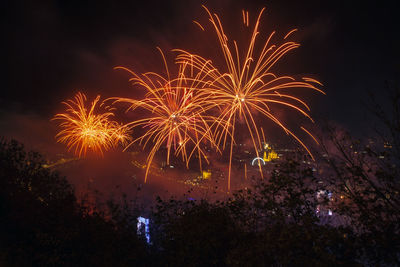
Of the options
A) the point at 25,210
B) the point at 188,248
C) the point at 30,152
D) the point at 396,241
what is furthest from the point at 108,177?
the point at 396,241

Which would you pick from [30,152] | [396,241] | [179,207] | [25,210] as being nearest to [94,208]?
[25,210]

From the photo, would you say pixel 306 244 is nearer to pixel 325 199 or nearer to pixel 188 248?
pixel 325 199

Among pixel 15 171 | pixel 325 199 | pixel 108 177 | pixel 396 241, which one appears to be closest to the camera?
pixel 396 241

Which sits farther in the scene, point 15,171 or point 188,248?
point 15,171

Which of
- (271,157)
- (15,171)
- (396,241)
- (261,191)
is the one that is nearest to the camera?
(396,241)

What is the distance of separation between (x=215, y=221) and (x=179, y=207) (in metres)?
3.59

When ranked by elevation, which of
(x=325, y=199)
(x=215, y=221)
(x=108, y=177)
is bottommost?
(x=215, y=221)

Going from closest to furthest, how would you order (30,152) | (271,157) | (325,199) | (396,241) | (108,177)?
(396,241)
(325,199)
(271,157)
(30,152)
(108,177)

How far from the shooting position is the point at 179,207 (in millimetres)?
14359

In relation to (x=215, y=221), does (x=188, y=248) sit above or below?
below

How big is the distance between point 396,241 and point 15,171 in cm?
2306

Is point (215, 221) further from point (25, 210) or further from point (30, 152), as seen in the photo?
point (30, 152)

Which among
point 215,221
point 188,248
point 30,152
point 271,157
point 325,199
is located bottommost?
point 188,248

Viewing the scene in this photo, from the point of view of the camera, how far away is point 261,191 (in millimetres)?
10953
